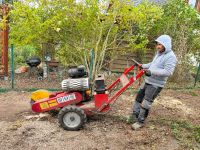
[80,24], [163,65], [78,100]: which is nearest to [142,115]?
[163,65]

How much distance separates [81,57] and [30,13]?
6.41ft

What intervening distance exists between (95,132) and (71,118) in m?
0.48

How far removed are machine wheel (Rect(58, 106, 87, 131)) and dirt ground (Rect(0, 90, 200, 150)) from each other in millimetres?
A: 103

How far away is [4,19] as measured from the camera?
8164 mm

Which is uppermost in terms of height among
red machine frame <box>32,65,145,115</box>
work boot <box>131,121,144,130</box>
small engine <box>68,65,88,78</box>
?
small engine <box>68,65,88,78</box>

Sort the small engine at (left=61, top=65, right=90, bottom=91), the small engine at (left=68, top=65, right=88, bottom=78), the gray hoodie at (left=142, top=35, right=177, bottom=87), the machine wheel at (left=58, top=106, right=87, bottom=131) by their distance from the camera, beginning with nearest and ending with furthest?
the gray hoodie at (left=142, top=35, right=177, bottom=87) → the machine wheel at (left=58, top=106, right=87, bottom=131) → the small engine at (left=61, top=65, right=90, bottom=91) → the small engine at (left=68, top=65, right=88, bottom=78)

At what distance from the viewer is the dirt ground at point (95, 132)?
5.04 m

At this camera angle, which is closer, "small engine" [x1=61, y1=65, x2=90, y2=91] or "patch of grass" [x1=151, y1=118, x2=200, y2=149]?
→ "patch of grass" [x1=151, y1=118, x2=200, y2=149]

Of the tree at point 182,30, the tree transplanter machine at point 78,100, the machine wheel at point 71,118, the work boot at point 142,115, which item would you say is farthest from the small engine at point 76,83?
the tree at point 182,30

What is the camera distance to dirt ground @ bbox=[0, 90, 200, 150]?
5.04 m

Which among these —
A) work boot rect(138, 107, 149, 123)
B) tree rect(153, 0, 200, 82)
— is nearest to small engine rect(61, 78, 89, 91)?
work boot rect(138, 107, 149, 123)

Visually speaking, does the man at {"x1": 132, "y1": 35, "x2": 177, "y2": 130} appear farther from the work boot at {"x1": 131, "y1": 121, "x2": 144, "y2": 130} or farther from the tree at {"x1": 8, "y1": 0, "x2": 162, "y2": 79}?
the tree at {"x1": 8, "y1": 0, "x2": 162, "y2": 79}

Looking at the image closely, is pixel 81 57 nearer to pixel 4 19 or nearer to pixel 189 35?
pixel 4 19

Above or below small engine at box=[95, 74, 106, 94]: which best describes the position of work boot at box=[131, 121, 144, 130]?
below
